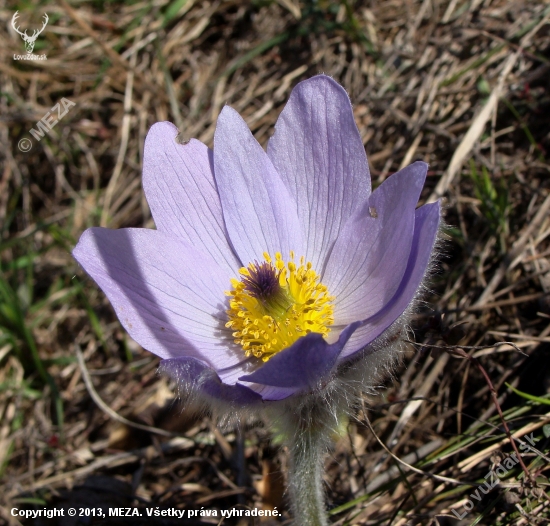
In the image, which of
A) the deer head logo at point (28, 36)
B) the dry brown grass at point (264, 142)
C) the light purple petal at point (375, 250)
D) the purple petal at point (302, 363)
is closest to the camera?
the purple petal at point (302, 363)

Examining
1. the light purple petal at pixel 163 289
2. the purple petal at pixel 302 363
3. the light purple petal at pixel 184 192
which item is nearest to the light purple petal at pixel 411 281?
the purple petal at pixel 302 363

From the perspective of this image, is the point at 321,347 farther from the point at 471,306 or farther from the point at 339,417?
the point at 471,306

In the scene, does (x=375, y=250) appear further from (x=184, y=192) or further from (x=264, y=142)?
(x=264, y=142)

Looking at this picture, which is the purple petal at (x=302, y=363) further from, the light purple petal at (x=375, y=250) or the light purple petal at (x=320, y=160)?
the light purple petal at (x=320, y=160)

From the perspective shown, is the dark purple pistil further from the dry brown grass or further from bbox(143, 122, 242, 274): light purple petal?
the dry brown grass

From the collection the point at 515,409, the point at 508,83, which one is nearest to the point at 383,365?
the point at 515,409

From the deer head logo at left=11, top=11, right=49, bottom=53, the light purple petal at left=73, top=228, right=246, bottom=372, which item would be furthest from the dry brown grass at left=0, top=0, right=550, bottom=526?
the light purple petal at left=73, top=228, right=246, bottom=372
